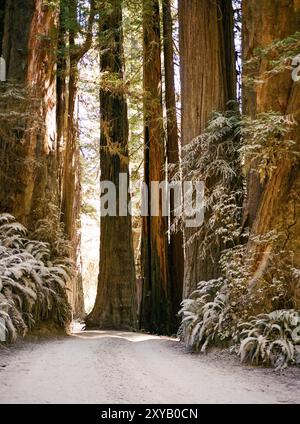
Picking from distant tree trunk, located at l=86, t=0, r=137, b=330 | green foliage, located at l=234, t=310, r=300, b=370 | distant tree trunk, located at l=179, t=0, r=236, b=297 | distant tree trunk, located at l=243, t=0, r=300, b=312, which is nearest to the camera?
green foliage, located at l=234, t=310, r=300, b=370

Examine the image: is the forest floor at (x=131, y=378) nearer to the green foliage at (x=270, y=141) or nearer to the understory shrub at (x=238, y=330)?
the understory shrub at (x=238, y=330)

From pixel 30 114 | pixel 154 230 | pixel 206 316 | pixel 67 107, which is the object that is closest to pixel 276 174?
pixel 206 316

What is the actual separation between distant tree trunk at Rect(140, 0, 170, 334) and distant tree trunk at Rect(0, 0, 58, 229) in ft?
10.3

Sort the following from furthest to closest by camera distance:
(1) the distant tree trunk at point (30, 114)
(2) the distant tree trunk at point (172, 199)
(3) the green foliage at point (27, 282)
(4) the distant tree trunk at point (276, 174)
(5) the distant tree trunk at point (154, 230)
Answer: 1. (2) the distant tree trunk at point (172, 199)
2. (5) the distant tree trunk at point (154, 230)
3. (1) the distant tree trunk at point (30, 114)
4. (3) the green foliage at point (27, 282)
5. (4) the distant tree trunk at point (276, 174)

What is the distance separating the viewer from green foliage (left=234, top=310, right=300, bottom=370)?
5.17m

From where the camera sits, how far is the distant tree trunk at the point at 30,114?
29.7ft

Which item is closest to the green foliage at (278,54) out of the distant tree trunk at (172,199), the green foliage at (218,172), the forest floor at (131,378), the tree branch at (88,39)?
the green foliage at (218,172)

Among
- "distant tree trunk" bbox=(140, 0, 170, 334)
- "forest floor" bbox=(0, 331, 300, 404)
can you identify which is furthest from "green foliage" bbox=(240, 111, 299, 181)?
"distant tree trunk" bbox=(140, 0, 170, 334)

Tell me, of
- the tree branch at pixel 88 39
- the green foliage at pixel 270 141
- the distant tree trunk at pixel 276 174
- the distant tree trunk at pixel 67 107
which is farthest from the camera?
the tree branch at pixel 88 39

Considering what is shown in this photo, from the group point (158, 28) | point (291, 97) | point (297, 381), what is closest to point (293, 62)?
point (291, 97)

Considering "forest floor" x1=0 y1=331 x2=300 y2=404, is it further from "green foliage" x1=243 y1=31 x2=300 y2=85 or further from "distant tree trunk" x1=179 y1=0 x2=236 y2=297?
"green foliage" x1=243 y1=31 x2=300 y2=85

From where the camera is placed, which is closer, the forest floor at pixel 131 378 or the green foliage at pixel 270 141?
the forest floor at pixel 131 378

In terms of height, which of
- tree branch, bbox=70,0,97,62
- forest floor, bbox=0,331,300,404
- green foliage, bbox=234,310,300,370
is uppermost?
tree branch, bbox=70,0,97,62

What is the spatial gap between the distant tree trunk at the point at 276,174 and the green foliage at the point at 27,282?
3.35 metres
